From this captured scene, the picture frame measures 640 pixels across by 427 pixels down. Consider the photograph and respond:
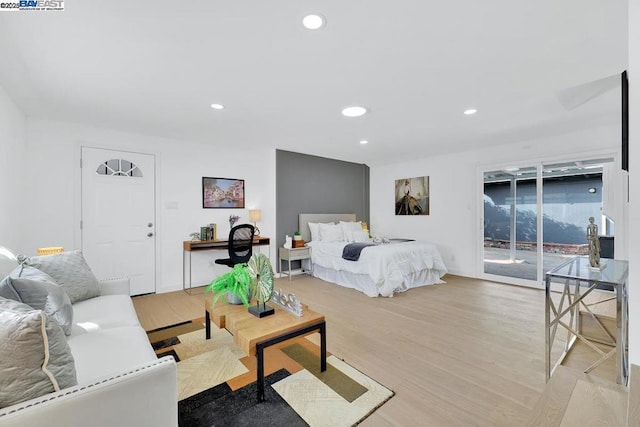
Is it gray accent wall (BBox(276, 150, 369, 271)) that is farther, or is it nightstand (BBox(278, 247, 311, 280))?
gray accent wall (BBox(276, 150, 369, 271))

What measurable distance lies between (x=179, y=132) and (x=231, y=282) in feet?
9.19

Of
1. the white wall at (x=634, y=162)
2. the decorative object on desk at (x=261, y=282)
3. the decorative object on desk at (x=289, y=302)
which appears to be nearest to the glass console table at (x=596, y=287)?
the white wall at (x=634, y=162)

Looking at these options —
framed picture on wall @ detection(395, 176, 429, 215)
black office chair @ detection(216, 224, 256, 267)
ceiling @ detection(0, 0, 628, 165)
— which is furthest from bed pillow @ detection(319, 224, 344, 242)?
ceiling @ detection(0, 0, 628, 165)

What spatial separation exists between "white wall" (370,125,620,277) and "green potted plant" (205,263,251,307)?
14.5 feet

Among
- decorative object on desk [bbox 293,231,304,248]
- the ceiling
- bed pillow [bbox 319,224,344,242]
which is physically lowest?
decorative object on desk [bbox 293,231,304,248]

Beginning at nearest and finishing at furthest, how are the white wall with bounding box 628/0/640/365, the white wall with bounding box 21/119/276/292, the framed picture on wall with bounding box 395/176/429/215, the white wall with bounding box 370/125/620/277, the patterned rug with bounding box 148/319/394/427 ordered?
the white wall with bounding box 628/0/640/365, the patterned rug with bounding box 148/319/394/427, the white wall with bounding box 21/119/276/292, the white wall with bounding box 370/125/620/277, the framed picture on wall with bounding box 395/176/429/215

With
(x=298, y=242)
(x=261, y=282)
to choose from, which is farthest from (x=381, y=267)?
(x=261, y=282)

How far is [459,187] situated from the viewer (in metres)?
5.39

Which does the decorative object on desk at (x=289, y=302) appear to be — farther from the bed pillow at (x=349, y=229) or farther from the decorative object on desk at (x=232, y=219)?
the bed pillow at (x=349, y=229)

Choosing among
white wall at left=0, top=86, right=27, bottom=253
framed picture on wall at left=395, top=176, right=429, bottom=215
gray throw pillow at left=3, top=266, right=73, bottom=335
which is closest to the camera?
gray throw pillow at left=3, top=266, right=73, bottom=335

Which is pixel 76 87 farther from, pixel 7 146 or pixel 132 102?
pixel 7 146

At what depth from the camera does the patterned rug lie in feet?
5.52

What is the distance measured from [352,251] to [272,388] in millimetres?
2762

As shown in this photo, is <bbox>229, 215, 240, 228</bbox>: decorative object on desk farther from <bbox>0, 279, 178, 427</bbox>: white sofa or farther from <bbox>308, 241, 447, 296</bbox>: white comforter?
<bbox>0, 279, 178, 427</bbox>: white sofa
